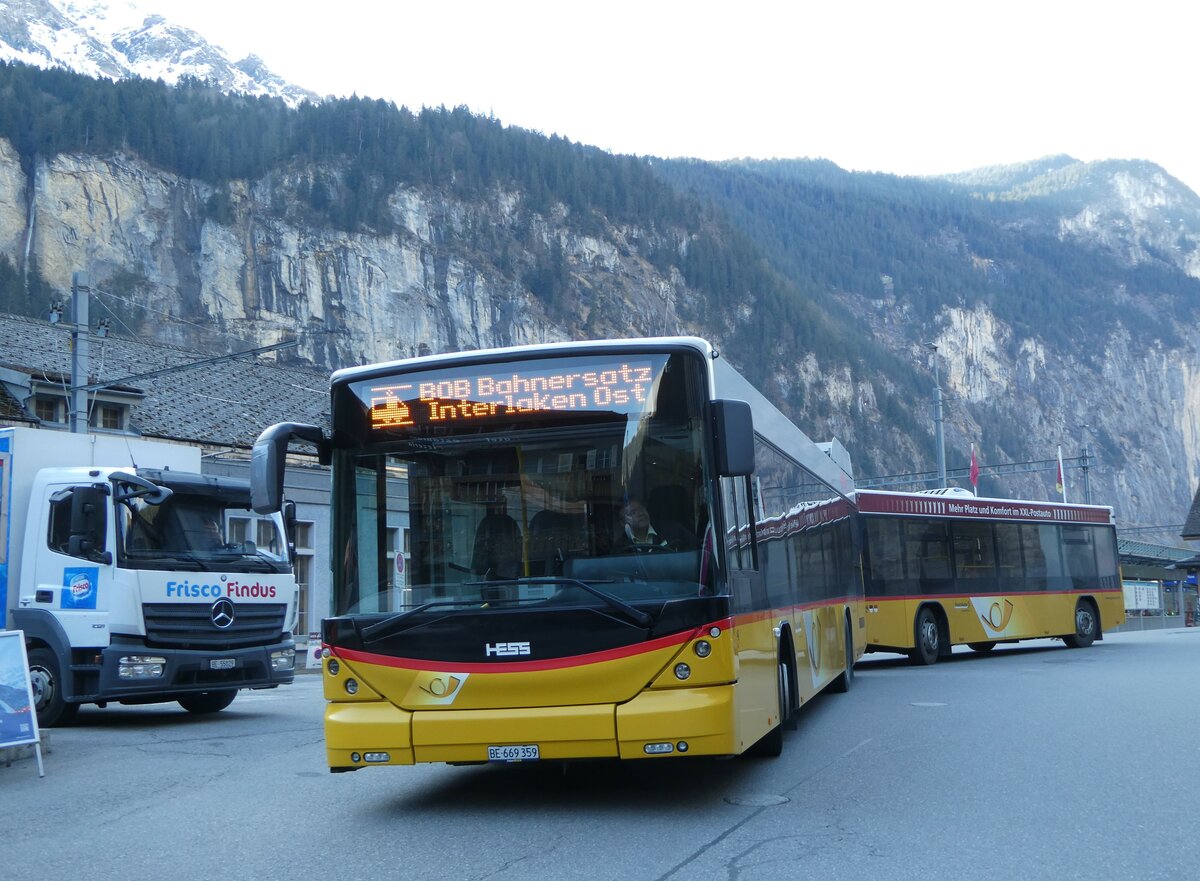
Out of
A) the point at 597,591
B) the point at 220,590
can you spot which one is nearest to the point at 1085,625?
the point at 220,590

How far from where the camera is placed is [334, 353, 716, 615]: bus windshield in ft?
24.9

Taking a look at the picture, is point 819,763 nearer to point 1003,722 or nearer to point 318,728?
point 1003,722

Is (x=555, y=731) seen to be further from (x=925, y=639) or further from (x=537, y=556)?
(x=925, y=639)

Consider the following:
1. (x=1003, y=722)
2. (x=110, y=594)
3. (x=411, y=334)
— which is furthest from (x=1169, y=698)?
(x=411, y=334)

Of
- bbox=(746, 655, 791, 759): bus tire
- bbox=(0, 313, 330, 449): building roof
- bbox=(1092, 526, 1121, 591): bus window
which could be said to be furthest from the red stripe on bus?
bbox=(0, 313, 330, 449): building roof

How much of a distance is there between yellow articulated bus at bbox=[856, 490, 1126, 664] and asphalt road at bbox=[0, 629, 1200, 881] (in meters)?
8.25

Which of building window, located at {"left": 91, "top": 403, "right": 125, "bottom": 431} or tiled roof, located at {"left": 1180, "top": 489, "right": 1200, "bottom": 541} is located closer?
building window, located at {"left": 91, "top": 403, "right": 125, "bottom": 431}

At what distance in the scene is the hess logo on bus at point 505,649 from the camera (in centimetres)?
751

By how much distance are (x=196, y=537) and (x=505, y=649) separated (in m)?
6.84

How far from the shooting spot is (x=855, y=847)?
6.68 metres

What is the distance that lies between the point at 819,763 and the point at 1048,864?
3526mm

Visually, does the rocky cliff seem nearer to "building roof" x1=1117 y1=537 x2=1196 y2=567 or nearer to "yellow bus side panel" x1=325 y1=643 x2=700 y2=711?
"building roof" x1=1117 y1=537 x2=1196 y2=567

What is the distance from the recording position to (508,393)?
311 inches

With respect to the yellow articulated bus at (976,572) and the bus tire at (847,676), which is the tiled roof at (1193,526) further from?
the bus tire at (847,676)
